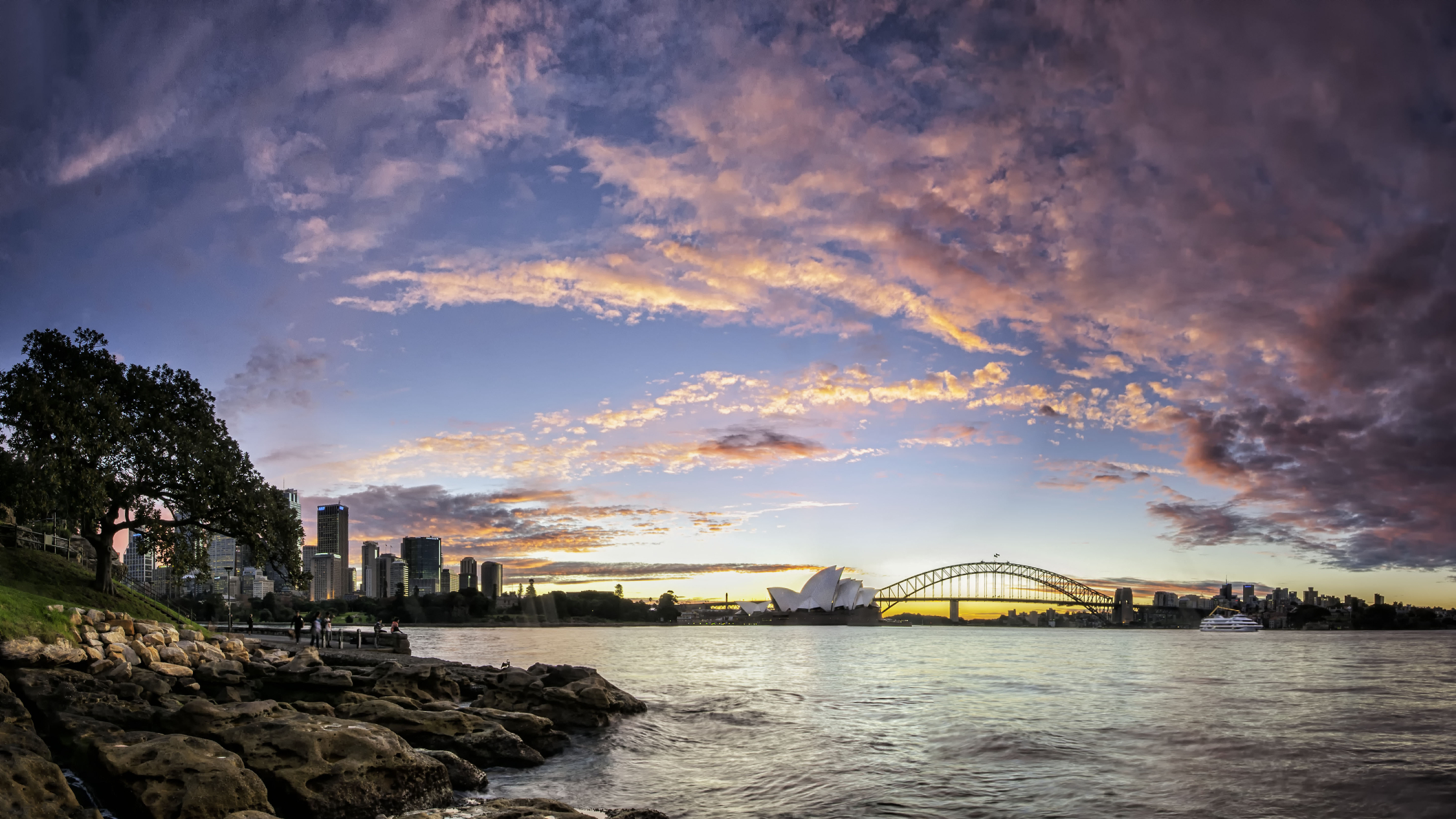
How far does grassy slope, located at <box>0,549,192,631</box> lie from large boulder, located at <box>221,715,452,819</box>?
18465 mm

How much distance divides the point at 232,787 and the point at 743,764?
37.3ft

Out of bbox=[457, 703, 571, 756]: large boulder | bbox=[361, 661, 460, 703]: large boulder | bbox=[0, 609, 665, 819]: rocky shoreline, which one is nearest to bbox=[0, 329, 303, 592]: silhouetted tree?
bbox=[0, 609, 665, 819]: rocky shoreline

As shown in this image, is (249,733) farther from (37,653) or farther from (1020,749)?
(1020,749)

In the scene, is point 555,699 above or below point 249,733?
below

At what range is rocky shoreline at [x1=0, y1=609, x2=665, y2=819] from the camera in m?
10.4

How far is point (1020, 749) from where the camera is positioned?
69.5ft

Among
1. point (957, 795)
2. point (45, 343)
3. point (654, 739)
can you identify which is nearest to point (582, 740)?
point (654, 739)

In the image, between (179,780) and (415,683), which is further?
(415,683)

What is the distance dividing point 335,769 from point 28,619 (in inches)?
506

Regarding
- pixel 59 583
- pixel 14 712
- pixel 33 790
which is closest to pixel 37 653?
pixel 14 712

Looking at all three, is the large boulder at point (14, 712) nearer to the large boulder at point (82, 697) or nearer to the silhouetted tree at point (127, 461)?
the large boulder at point (82, 697)

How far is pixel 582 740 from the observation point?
21.5m

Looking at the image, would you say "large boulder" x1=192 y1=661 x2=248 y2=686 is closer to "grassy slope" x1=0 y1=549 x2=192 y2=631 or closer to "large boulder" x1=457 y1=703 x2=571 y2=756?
"grassy slope" x1=0 y1=549 x2=192 y2=631

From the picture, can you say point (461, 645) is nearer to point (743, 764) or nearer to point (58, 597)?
point (58, 597)
